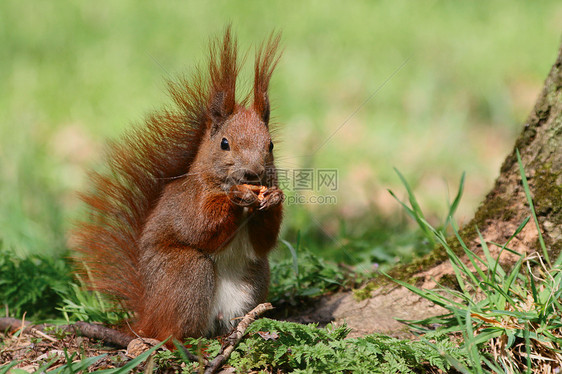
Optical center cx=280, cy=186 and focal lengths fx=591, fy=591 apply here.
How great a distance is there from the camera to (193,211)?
225 cm

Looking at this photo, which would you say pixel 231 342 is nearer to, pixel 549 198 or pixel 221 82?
pixel 221 82

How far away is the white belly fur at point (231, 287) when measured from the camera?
7.55 feet

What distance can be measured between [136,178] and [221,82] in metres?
0.53

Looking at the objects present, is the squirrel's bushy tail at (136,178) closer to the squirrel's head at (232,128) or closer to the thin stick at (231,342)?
the squirrel's head at (232,128)

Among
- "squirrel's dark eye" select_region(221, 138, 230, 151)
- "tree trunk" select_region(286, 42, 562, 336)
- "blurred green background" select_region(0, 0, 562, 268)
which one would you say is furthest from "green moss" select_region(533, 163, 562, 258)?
"squirrel's dark eye" select_region(221, 138, 230, 151)

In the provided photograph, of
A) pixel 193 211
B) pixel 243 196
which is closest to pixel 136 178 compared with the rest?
pixel 193 211

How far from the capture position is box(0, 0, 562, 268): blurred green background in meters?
3.82

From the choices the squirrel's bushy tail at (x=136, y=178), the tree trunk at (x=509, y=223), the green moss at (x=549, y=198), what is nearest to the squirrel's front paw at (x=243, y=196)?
the squirrel's bushy tail at (x=136, y=178)

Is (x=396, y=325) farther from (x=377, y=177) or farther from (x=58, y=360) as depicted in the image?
(x=377, y=177)

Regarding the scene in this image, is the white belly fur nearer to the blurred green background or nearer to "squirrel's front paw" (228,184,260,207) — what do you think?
"squirrel's front paw" (228,184,260,207)

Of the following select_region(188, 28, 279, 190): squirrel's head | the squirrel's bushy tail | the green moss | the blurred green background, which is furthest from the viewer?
the blurred green background

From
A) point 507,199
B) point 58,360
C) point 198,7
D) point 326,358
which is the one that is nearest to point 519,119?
point 507,199

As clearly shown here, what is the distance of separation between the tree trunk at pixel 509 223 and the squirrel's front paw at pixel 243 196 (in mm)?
622

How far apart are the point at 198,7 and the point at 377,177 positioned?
262 centimetres
